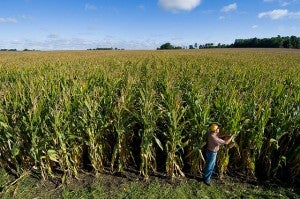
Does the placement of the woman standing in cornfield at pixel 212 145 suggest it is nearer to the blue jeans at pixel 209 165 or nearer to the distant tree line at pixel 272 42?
the blue jeans at pixel 209 165

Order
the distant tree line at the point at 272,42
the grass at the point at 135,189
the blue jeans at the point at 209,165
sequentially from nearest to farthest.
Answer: the grass at the point at 135,189
the blue jeans at the point at 209,165
the distant tree line at the point at 272,42

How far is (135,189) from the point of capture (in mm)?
4828

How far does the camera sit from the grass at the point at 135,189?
4.64 metres

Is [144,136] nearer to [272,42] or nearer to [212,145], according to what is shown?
[212,145]

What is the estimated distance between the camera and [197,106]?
511 centimetres

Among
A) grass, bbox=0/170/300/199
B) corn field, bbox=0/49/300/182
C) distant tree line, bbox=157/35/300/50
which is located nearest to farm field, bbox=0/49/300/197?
corn field, bbox=0/49/300/182

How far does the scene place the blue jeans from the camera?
483cm

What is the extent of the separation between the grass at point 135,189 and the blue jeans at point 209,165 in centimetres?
14

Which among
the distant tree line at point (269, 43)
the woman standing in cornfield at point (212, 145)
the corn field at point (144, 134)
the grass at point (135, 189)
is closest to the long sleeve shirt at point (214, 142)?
the woman standing in cornfield at point (212, 145)

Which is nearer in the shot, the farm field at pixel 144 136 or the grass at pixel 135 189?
the grass at pixel 135 189

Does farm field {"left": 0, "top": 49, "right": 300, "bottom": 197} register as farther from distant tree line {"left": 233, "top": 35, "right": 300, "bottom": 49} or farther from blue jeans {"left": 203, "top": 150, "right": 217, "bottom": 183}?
distant tree line {"left": 233, "top": 35, "right": 300, "bottom": 49}

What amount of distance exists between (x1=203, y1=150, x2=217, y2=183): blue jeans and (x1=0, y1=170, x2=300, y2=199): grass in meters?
0.14

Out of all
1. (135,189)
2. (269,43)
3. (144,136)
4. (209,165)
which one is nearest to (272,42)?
(269,43)

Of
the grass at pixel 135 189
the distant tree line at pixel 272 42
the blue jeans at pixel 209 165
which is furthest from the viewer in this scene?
the distant tree line at pixel 272 42
